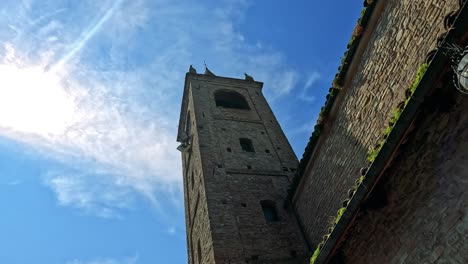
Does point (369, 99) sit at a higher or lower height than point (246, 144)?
lower

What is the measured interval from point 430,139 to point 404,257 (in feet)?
5.41

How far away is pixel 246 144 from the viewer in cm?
1397

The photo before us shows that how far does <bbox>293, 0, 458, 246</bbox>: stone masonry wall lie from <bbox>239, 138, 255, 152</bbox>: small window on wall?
12.0 feet

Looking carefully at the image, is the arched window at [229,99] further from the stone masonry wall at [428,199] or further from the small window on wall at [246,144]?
the stone masonry wall at [428,199]

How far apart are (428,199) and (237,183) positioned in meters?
7.33

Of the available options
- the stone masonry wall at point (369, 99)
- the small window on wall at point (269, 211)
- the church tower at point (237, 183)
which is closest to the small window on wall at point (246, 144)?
the church tower at point (237, 183)

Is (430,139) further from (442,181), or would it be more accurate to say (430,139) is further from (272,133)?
(272,133)

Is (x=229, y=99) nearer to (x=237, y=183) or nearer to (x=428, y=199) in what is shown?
(x=237, y=183)

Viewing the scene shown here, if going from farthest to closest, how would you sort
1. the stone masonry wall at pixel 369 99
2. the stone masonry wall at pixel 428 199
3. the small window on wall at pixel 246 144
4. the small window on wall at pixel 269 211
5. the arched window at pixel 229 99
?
1. the arched window at pixel 229 99
2. the small window on wall at pixel 246 144
3. the small window on wall at pixel 269 211
4. the stone masonry wall at pixel 369 99
5. the stone masonry wall at pixel 428 199

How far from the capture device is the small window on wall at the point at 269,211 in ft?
34.5

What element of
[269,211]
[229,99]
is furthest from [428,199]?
[229,99]

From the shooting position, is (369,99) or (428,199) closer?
(428,199)

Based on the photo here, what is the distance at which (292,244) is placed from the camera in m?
9.48

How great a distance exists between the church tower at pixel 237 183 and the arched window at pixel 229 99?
62mm
